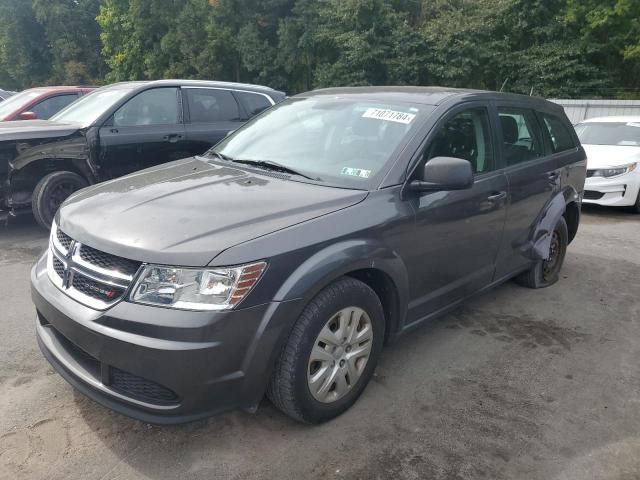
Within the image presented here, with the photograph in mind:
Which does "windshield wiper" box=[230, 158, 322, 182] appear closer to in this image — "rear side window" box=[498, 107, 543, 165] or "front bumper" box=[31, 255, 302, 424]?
"front bumper" box=[31, 255, 302, 424]

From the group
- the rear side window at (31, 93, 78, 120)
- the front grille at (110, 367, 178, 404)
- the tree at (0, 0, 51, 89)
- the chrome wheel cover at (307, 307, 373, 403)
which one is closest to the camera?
the front grille at (110, 367, 178, 404)

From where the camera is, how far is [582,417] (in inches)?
117

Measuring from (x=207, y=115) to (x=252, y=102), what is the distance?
76cm

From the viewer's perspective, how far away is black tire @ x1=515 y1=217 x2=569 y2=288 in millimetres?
4844

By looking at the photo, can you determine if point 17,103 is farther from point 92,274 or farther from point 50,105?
point 92,274

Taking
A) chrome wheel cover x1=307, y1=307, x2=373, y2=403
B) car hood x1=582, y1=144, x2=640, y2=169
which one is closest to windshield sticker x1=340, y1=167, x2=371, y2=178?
chrome wheel cover x1=307, y1=307, x2=373, y2=403

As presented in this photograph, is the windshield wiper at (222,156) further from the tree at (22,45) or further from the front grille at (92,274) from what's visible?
the tree at (22,45)

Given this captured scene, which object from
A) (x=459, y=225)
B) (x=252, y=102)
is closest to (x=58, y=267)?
(x=459, y=225)

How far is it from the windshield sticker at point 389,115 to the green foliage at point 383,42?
15.1 m

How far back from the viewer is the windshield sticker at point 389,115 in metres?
3.34

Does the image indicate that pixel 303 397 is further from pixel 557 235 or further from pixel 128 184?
pixel 557 235

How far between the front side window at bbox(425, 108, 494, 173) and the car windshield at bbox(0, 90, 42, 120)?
6947 mm

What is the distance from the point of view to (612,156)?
329 inches

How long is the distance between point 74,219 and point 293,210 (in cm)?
115
